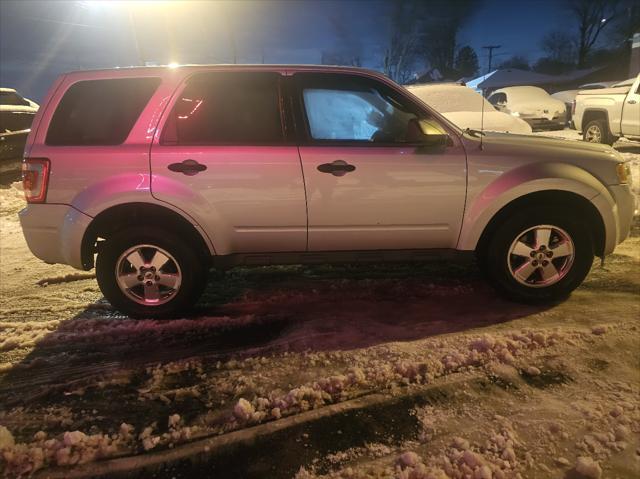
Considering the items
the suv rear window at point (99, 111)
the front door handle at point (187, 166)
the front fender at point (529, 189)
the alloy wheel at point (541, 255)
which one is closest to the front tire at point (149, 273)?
the front door handle at point (187, 166)

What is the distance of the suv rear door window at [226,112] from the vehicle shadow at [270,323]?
137 cm

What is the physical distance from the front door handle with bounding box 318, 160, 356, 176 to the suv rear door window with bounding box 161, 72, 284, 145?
39cm

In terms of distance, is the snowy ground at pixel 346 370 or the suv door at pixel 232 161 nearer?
the snowy ground at pixel 346 370

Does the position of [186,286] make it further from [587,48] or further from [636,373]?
[587,48]

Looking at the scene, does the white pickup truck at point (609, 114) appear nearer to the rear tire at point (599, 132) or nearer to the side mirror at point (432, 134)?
the rear tire at point (599, 132)

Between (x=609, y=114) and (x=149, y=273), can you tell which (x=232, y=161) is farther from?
(x=609, y=114)

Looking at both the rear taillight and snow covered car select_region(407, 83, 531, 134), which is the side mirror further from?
snow covered car select_region(407, 83, 531, 134)

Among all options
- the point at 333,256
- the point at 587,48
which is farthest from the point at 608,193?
the point at 587,48

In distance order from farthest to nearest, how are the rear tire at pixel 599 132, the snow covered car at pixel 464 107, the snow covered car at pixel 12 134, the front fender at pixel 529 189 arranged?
the rear tire at pixel 599 132 < the snow covered car at pixel 464 107 < the snow covered car at pixel 12 134 < the front fender at pixel 529 189

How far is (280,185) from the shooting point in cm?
347

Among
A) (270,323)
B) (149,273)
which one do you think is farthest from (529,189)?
(149,273)

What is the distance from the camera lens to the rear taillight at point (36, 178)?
3.41m

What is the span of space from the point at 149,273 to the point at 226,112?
1.36 metres

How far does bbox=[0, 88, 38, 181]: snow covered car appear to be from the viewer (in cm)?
972
